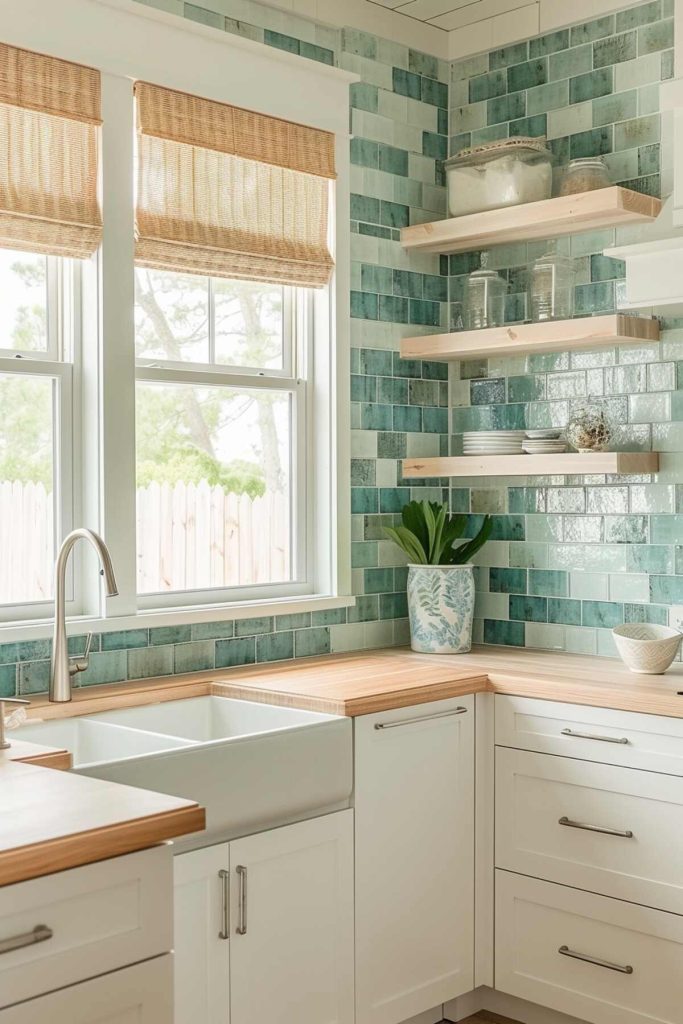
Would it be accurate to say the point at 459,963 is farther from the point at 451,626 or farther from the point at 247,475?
the point at 247,475

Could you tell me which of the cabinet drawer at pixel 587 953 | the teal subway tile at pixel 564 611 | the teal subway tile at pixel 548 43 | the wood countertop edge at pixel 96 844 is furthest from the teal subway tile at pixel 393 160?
the wood countertop edge at pixel 96 844

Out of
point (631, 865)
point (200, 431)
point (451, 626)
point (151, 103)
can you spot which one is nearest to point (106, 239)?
point (151, 103)

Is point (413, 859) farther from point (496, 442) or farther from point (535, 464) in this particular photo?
point (496, 442)

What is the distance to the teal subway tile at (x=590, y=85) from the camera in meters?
3.88

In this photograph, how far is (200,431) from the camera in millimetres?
3609

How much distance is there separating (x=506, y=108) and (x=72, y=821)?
125 inches

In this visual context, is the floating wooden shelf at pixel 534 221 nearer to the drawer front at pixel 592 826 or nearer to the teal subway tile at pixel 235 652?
the teal subway tile at pixel 235 652

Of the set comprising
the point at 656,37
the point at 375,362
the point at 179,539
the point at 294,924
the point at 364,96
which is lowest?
the point at 294,924

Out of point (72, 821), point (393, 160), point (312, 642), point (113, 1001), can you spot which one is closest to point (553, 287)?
point (393, 160)

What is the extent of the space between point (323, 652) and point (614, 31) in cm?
222

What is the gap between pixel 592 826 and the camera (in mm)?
3186

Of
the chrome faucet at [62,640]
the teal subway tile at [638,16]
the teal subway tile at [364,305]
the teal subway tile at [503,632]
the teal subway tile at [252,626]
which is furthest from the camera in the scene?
the teal subway tile at [503,632]

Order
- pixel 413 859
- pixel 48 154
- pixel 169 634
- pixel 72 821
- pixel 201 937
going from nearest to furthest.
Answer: pixel 72 821 < pixel 201 937 < pixel 48 154 < pixel 413 859 < pixel 169 634

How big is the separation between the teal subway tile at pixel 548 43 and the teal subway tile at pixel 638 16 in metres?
0.20
